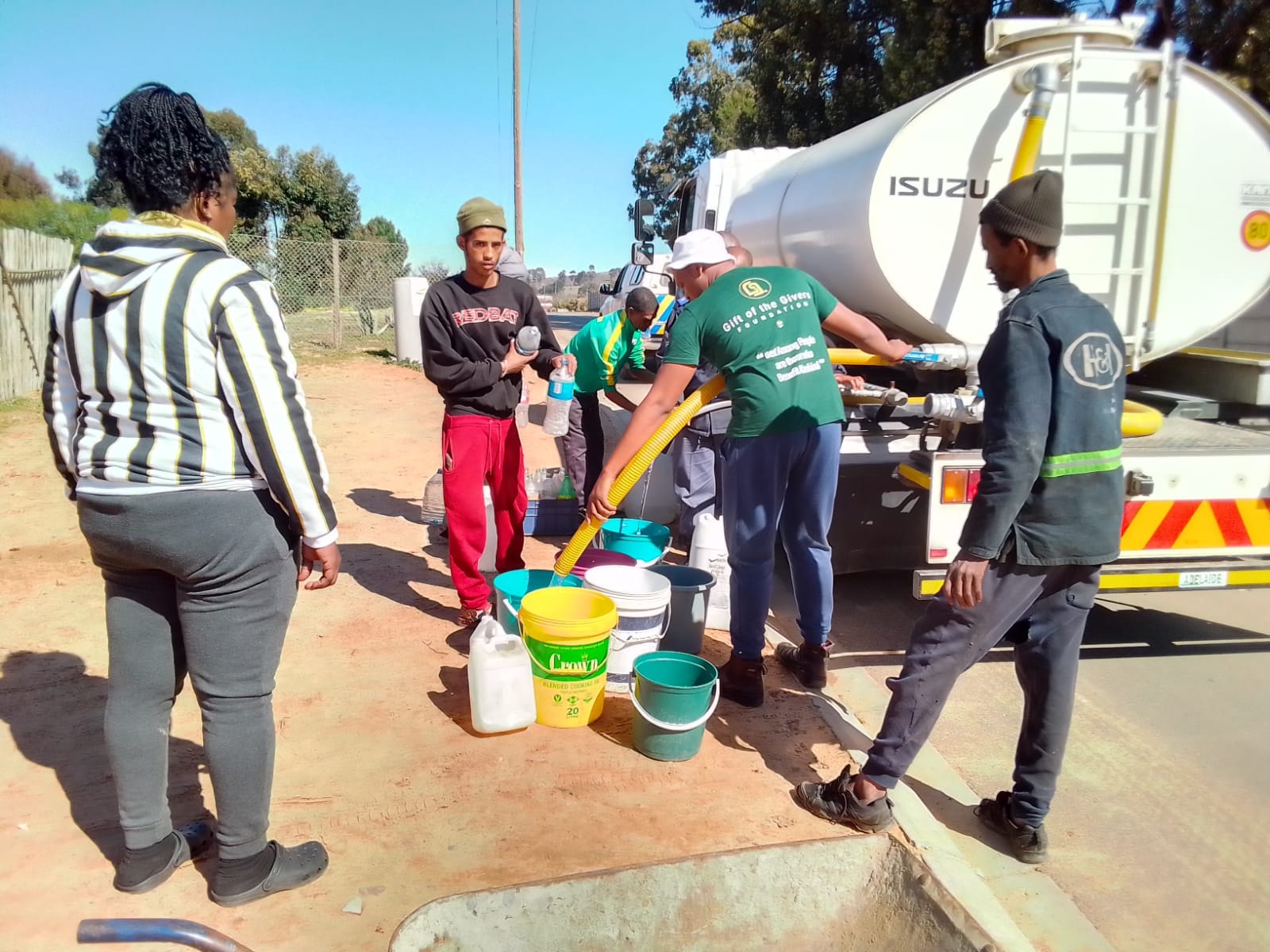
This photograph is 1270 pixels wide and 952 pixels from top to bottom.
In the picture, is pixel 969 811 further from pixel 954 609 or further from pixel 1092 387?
pixel 1092 387

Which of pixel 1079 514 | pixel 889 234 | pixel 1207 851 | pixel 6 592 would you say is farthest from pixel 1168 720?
pixel 6 592

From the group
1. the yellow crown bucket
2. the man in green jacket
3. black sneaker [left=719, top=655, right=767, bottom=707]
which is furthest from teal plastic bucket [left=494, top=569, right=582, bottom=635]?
the man in green jacket

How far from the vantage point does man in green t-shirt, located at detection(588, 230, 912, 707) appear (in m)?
3.58

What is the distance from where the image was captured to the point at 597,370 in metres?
6.27

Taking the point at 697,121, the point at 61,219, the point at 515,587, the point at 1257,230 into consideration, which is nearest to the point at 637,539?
the point at 515,587

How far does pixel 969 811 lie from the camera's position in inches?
127

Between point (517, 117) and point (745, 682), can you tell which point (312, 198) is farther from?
point (745, 682)

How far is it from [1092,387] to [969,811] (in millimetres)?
1625

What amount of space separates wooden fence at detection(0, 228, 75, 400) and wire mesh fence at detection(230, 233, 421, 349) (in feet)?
18.9

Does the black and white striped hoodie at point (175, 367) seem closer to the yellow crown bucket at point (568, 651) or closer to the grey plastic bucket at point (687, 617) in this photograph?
the yellow crown bucket at point (568, 651)

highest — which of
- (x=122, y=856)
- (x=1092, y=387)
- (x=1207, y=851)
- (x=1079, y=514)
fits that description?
(x=1092, y=387)

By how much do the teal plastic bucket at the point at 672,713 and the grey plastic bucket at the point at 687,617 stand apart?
25.4 inches

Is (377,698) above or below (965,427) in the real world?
below

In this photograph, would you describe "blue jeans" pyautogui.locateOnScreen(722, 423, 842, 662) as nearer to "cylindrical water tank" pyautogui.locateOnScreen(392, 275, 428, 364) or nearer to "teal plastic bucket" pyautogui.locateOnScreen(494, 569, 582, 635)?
"teal plastic bucket" pyautogui.locateOnScreen(494, 569, 582, 635)
